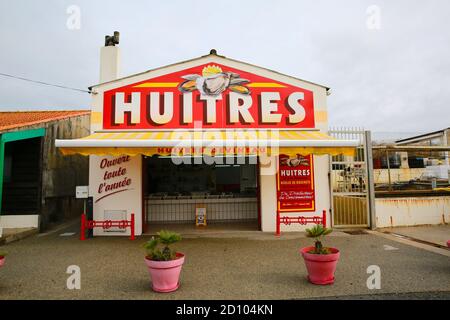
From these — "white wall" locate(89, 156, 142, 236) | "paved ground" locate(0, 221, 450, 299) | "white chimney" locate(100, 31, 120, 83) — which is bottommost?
"paved ground" locate(0, 221, 450, 299)

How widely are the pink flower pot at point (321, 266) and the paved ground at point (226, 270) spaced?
15 centimetres

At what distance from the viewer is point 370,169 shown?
10789 millimetres

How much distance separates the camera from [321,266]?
5.27 metres

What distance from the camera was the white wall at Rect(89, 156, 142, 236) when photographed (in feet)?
33.3

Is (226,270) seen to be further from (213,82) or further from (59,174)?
(59,174)

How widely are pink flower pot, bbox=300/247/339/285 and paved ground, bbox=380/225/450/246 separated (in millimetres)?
5134

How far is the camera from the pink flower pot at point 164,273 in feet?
16.4

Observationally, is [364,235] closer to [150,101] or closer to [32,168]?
[150,101]

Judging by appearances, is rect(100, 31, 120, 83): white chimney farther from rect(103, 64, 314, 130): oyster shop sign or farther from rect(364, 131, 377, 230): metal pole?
rect(364, 131, 377, 230): metal pole

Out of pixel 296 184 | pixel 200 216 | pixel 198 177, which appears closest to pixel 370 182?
pixel 296 184

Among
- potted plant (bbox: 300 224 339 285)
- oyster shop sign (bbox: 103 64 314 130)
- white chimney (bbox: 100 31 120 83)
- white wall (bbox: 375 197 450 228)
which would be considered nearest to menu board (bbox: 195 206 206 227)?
Answer: oyster shop sign (bbox: 103 64 314 130)

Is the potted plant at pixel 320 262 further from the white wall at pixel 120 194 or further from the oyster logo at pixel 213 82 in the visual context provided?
the oyster logo at pixel 213 82
